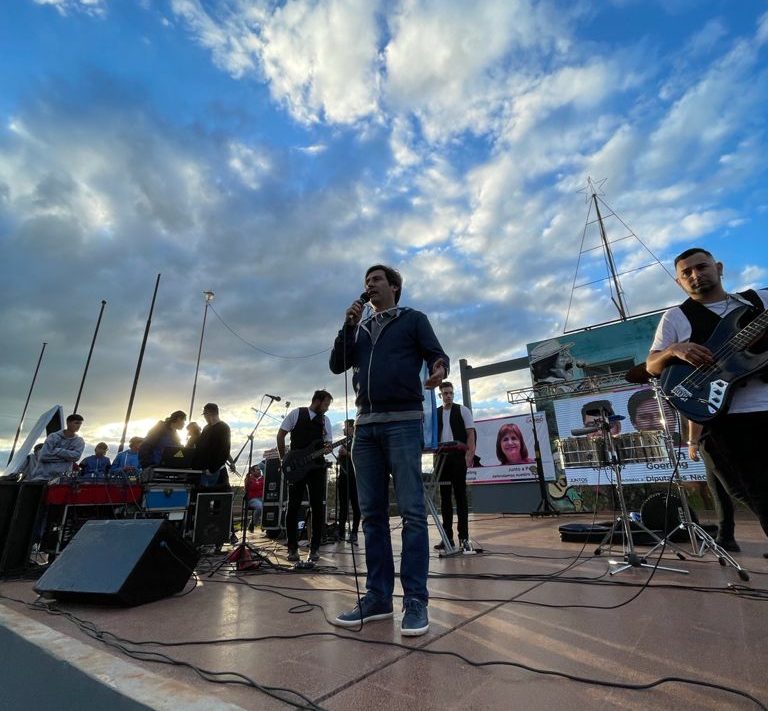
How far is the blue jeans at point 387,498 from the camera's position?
73.3 inches

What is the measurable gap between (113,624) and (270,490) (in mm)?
4891

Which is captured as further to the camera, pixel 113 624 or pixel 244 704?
pixel 113 624

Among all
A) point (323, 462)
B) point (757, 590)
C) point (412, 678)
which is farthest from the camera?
point (323, 462)

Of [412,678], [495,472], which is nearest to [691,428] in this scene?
[412,678]

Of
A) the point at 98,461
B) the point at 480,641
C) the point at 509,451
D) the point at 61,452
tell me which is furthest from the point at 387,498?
the point at 509,451

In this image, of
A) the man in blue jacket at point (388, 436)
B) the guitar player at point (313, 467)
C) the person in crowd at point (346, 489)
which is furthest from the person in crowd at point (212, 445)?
the man in blue jacket at point (388, 436)

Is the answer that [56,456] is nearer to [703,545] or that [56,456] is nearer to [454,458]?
[454,458]

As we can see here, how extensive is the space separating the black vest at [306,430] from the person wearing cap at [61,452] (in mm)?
3086

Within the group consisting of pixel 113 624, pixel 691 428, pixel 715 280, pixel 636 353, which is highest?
pixel 636 353

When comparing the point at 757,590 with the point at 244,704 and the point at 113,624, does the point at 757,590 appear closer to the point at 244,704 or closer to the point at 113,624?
the point at 244,704

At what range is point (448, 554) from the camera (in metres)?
3.79

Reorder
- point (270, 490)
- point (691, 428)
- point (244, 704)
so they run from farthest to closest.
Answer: point (270, 490), point (691, 428), point (244, 704)

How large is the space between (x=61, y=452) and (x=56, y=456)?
78 millimetres

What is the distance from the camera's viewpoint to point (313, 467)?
4.08 metres
